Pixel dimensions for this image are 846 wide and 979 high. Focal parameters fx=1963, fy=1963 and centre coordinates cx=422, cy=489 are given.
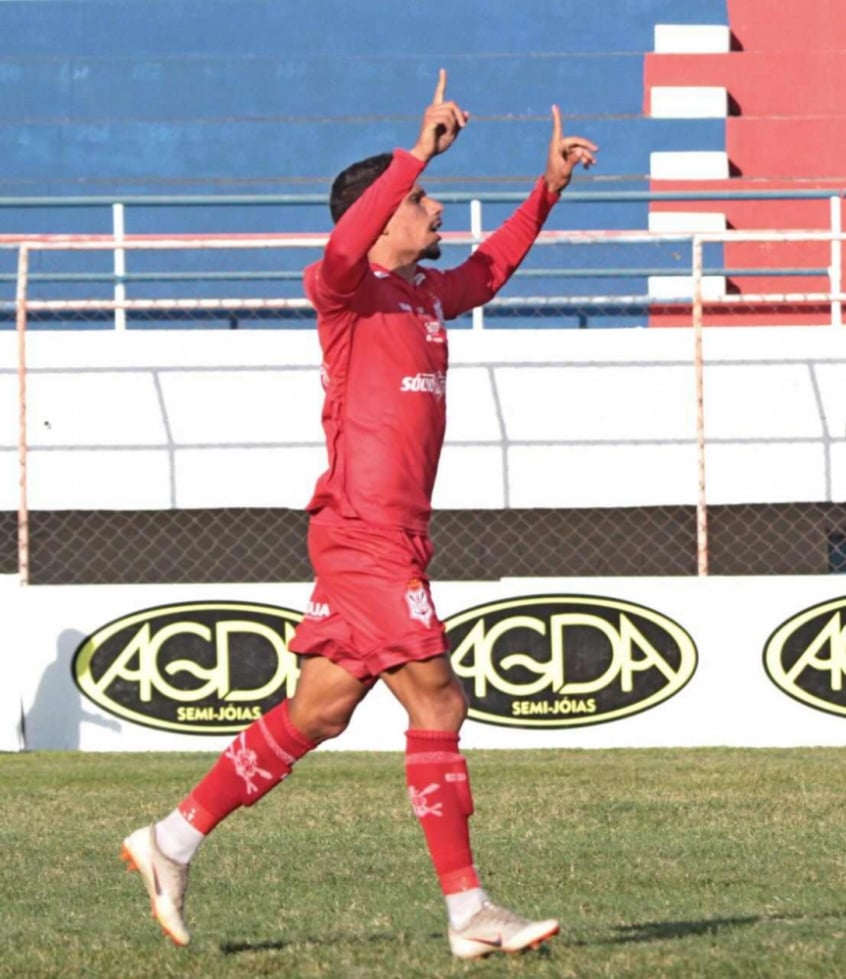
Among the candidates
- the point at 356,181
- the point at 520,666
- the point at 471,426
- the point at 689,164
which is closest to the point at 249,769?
the point at 356,181

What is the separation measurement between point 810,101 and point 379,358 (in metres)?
15.7

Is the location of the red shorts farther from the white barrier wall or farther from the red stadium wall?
the red stadium wall

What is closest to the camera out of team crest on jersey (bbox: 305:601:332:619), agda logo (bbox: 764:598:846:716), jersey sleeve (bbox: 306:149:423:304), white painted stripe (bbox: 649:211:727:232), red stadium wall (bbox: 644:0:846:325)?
jersey sleeve (bbox: 306:149:423:304)

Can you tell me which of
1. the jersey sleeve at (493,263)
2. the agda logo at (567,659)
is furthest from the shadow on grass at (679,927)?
the agda logo at (567,659)

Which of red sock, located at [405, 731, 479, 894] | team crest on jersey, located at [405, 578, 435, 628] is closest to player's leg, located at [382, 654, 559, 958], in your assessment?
red sock, located at [405, 731, 479, 894]

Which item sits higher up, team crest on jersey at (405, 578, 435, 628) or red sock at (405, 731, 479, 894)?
team crest on jersey at (405, 578, 435, 628)

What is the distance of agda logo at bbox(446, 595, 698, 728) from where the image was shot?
1105 cm

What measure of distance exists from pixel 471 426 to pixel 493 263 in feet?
27.6

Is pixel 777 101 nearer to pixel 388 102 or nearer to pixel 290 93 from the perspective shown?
pixel 388 102

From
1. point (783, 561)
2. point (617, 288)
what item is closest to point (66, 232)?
point (617, 288)

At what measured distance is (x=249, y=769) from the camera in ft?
15.9

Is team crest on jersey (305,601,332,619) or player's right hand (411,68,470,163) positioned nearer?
player's right hand (411,68,470,163)

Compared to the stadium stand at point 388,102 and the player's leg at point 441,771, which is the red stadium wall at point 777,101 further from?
the player's leg at point 441,771

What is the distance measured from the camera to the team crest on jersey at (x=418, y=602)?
4707mm
